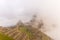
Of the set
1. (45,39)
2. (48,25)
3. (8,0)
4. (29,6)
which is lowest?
(45,39)

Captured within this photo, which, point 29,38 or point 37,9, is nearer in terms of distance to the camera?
point 29,38

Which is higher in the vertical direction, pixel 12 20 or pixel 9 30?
pixel 12 20

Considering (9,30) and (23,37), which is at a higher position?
(9,30)

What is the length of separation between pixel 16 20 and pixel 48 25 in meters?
0.43

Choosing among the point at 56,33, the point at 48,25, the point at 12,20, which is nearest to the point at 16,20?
the point at 12,20

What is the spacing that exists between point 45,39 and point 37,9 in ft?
1.32

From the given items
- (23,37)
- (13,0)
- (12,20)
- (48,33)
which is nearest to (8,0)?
(13,0)

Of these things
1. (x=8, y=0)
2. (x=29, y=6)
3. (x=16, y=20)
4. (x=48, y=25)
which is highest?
(x=8, y=0)

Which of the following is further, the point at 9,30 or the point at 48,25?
the point at 48,25

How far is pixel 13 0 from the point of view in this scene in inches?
70.7

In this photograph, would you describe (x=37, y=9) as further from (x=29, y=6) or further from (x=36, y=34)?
(x=36, y=34)

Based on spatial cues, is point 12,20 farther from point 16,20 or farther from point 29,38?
point 29,38

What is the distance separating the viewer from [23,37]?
1.69 m

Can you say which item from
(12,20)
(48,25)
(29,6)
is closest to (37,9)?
(29,6)
